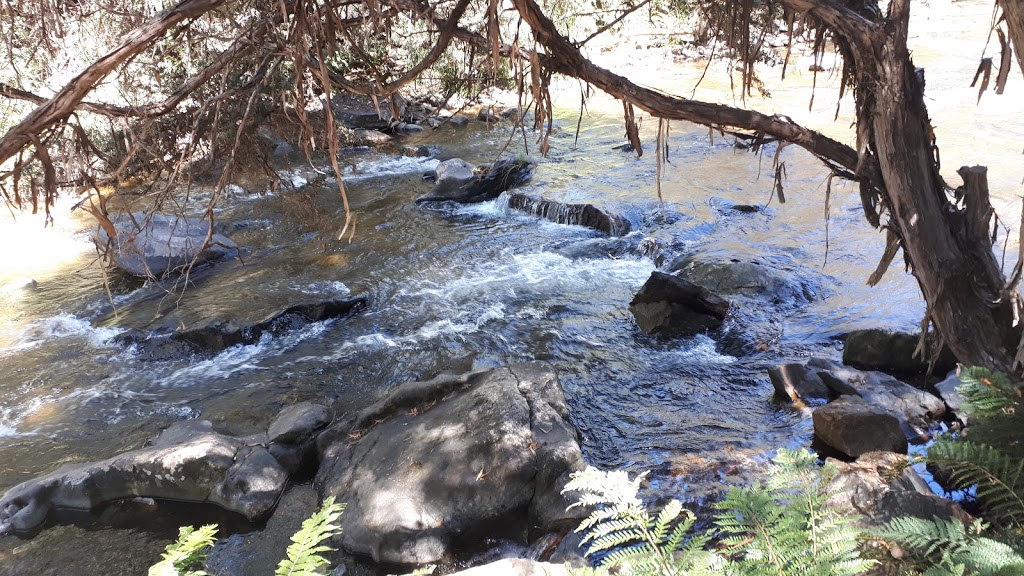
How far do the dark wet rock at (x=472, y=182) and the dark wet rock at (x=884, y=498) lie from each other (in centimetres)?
775

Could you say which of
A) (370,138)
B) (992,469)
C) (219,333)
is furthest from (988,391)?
(370,138)

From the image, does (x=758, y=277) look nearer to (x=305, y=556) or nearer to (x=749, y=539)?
(x=749, y=539)

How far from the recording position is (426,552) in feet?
12.2

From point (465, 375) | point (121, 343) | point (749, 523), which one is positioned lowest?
point (121, 343)

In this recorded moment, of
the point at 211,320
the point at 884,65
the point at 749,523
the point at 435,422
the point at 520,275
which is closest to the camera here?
the point at 749,523

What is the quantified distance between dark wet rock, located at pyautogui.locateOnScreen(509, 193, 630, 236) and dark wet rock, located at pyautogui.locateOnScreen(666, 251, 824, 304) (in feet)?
4.91

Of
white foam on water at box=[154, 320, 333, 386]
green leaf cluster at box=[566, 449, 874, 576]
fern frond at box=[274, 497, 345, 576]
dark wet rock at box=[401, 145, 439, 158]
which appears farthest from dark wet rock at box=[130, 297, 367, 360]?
dark wet rock at box=[401, 145, 439, 158]

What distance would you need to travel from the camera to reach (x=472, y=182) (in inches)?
419

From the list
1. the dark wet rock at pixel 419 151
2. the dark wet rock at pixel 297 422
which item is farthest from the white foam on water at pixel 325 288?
the dark wet rock at pixel 419 151

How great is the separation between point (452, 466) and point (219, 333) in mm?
3577

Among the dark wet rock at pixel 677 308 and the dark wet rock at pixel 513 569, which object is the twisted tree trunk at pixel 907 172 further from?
the dark wet rock at pixel 677 308

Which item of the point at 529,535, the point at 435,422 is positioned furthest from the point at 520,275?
the point at 529,535

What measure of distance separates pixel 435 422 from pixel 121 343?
4012mm

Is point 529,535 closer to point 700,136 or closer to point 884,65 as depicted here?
point 884,65
